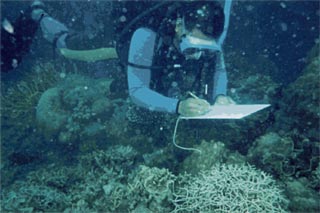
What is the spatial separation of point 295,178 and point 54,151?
5.12 m

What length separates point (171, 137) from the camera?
17.1 feet

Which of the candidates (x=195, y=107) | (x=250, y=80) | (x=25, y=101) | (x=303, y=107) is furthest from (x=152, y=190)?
(x=25, y=101)

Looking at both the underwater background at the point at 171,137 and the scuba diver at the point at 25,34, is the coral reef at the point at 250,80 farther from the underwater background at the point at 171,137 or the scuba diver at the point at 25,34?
the scuba diver at the point at 25,34

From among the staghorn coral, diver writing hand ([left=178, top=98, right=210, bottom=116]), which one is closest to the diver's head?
diver writing hand ([left=178, top=98, right=210, bottom=116])

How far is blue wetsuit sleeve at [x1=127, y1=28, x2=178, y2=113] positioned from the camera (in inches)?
173

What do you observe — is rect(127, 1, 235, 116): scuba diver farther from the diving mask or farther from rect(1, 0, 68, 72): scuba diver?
rect(1, 0, 68, 72): scuba diver

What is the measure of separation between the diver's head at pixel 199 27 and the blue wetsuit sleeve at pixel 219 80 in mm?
1406

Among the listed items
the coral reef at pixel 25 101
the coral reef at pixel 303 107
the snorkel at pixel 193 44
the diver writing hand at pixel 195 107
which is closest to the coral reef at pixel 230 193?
the diver writing hand at pixel 195 107

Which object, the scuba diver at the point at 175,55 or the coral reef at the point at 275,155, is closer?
the scuba diver at the point at 175,55

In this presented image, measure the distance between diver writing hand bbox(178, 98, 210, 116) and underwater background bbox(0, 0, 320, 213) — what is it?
2.41ft

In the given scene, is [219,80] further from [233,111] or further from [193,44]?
[233,111]

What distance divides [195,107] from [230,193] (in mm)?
1126

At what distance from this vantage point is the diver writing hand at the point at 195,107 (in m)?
3.62

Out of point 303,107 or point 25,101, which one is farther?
point 25,101
